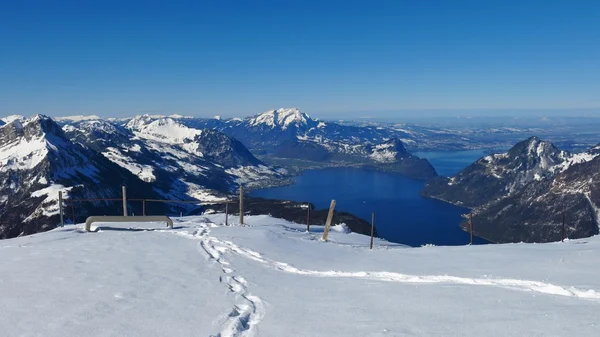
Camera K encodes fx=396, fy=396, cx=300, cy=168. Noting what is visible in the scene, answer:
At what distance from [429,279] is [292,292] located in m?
5.12

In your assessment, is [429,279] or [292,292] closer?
[292,292]

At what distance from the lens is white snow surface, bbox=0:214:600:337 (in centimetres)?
909

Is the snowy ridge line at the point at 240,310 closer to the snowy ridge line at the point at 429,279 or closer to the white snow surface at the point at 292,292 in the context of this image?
the white snow surface at the point at 292,292

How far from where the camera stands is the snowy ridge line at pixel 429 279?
37.2 feet

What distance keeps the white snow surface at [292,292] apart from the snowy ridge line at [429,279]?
1.9 inches

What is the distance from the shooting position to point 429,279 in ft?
47.4

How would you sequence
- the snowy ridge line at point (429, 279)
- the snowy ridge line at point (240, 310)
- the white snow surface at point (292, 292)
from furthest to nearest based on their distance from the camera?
the snowy ridge line at point (429, 279), the snowy ridge line at point (240, 310), the white snow surface at point (292, 292)

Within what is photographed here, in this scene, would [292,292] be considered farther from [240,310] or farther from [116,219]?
[116,219]

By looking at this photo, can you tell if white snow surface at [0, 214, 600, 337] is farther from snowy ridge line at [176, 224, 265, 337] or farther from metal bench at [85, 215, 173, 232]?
metal bench at [85, 215, 173, 232]

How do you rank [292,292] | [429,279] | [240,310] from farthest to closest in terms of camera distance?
[429,279] < [292,292] < [240,310]

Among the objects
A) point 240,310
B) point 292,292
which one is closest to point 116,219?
point 292,292

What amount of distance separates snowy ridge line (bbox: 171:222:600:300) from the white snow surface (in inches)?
1.9

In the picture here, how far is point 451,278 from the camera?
14.3 m

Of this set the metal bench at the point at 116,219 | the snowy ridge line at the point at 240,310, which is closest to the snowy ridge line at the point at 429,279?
the snowy ridge line at the point at 240,310
